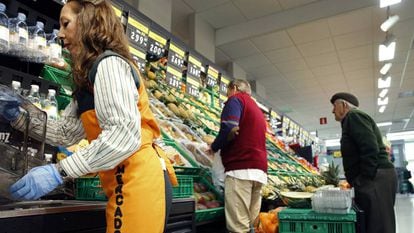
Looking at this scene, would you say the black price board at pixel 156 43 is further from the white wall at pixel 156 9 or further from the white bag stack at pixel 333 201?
the white bag stack at pixel 333 201

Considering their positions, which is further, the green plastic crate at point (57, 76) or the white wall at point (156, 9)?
the white wall at point (156, 9)

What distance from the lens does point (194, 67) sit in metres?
4.36

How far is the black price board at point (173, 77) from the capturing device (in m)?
3.79

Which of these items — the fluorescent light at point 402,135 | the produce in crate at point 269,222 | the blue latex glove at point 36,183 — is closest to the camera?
the blue latex glove at point 36,183

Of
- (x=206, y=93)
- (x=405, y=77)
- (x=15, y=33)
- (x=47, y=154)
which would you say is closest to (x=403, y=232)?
(x=206, y=93)

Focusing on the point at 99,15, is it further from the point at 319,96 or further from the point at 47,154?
the point at 319,96

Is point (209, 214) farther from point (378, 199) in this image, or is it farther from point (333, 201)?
point (378, 199)

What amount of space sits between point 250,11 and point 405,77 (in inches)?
260

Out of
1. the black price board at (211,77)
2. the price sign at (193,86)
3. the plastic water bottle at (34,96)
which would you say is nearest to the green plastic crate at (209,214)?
the plastic water bottle at (34,96)

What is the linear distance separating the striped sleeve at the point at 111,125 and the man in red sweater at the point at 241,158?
165 centimetres

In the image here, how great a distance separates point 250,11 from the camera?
6.13m

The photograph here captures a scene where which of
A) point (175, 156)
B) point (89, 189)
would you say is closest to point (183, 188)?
point (89, 189)

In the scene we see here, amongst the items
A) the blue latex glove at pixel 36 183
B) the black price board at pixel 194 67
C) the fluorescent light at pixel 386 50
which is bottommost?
the blue latex glove at pixel 36 183

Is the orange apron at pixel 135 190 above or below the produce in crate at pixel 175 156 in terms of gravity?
below
